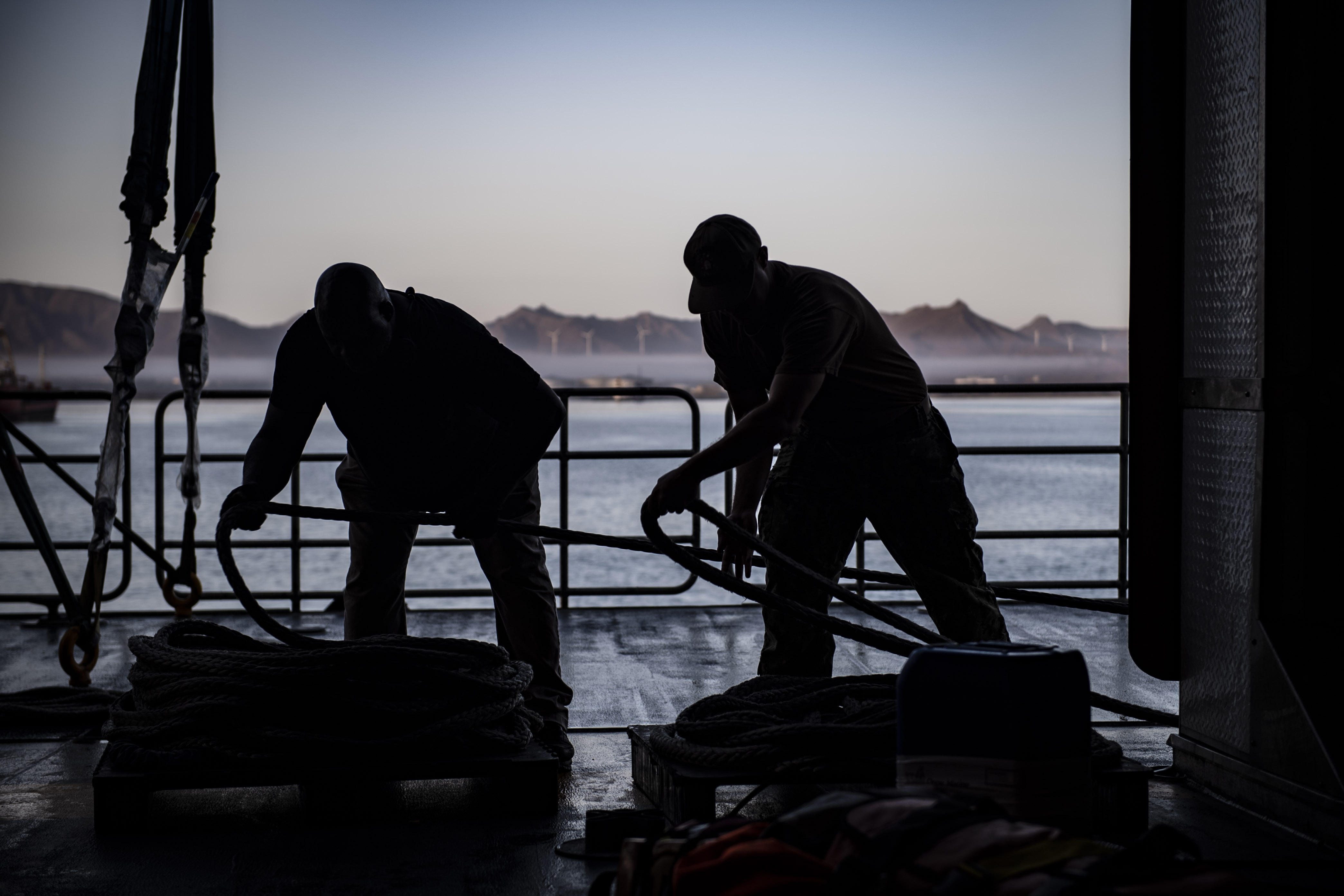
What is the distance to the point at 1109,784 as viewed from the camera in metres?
2.63

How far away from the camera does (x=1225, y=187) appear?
2.86 m

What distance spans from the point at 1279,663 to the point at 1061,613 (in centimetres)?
348

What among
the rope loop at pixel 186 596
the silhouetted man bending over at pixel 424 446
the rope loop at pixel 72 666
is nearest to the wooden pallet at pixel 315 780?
the silhouetted man bending over at pixel 424 446

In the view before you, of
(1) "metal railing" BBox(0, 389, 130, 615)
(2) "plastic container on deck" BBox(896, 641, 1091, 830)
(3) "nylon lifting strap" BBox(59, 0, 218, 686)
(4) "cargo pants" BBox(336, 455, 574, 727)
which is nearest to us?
(2) "plastic container on deck" BBox(896, 641, 1091, 830)

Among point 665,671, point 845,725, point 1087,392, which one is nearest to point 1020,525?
point 1087,392

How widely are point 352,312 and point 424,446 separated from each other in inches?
20.8

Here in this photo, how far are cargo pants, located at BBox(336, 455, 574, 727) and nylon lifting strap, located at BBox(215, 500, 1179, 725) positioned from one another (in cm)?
12

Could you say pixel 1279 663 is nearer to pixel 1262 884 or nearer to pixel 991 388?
pixel 1262 884

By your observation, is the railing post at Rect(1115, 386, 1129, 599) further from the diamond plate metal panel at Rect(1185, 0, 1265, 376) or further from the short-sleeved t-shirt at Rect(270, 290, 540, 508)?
the short-sleeved t-shirt at Rect(270, 290, 540, 508)

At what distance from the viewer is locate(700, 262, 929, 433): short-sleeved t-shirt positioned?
10.4ft

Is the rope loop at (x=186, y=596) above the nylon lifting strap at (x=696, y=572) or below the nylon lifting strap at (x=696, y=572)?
below

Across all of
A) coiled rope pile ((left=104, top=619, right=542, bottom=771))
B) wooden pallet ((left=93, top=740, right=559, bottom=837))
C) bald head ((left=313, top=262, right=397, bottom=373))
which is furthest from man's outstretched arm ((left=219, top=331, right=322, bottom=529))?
wooden pallet ((left=93, top=740, right=559, bottom=837))

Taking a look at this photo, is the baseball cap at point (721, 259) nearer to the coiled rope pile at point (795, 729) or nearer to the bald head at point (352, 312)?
the bald head at point (352, 312)

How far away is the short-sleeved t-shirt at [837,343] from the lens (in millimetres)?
3172
